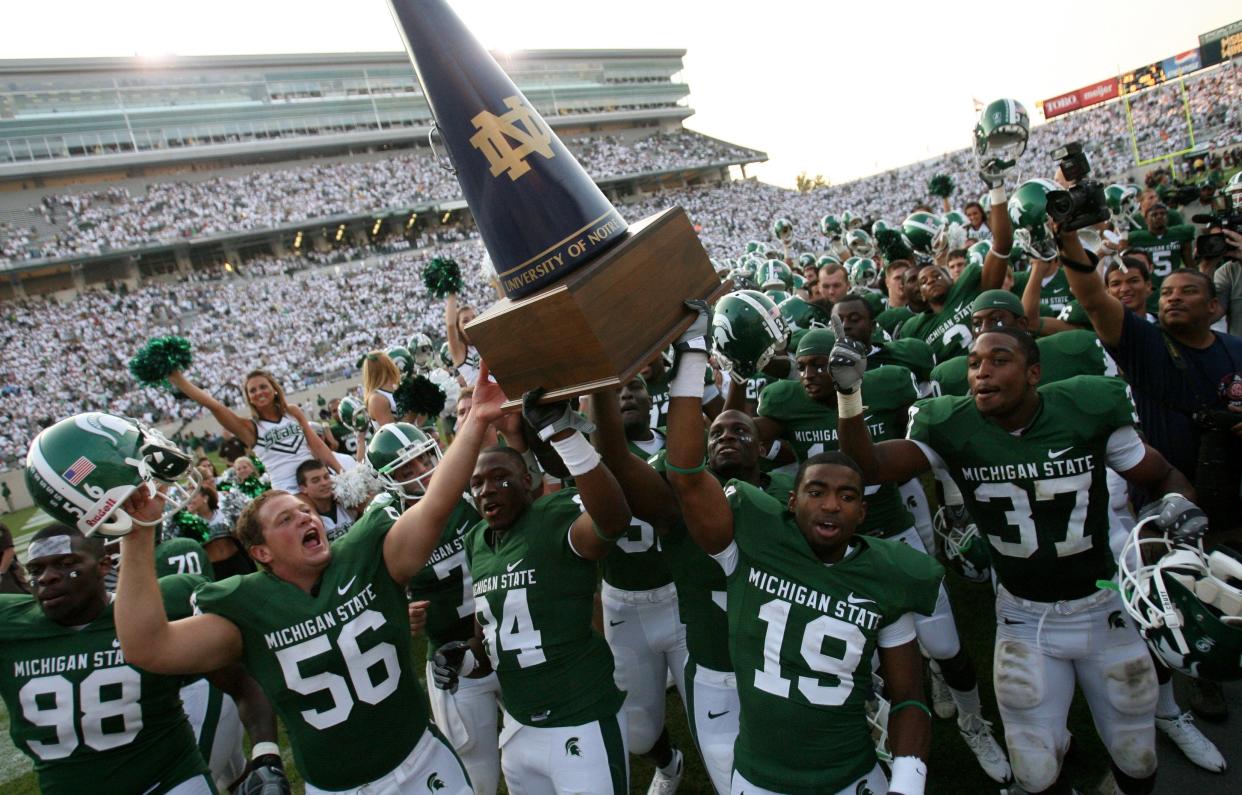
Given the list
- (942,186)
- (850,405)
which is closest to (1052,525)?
(850,405)

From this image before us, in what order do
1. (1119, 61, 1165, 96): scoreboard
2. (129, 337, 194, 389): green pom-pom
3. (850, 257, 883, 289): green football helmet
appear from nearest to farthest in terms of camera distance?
1. (129, 337, 194, 389): green pom-pom
2. (850, 257, 883, 289): green football helmet
3. (1119, 61, 1165, 96): scoreboard

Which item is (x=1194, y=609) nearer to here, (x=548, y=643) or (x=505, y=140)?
(x=548, y=643)

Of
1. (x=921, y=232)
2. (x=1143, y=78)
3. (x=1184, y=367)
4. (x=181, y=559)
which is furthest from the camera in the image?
(x=1143, y=78)

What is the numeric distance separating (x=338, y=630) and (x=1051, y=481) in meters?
2.84

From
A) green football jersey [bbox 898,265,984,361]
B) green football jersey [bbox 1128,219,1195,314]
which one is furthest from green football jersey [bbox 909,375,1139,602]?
green football jersey [bbox 1128,219,1195,314]

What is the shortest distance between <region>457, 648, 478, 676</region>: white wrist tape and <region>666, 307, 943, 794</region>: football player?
1.24 meters

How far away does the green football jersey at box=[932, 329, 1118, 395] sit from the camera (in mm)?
4129

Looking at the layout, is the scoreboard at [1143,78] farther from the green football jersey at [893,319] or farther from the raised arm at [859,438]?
the raised arm at [859,438]

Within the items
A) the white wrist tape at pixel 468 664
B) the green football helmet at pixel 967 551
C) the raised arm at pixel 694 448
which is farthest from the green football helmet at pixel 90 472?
the green football helmet at pixel 967 551

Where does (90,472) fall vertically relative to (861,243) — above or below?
below

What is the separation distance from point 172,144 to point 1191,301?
176ft

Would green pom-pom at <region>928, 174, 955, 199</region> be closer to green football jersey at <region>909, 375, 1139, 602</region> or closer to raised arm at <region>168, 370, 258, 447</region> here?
green football jersey at <region>909, 375, 1139, 602</region>

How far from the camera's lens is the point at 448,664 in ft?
10.9

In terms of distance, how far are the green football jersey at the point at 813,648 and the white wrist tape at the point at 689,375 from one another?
646 millimetres
